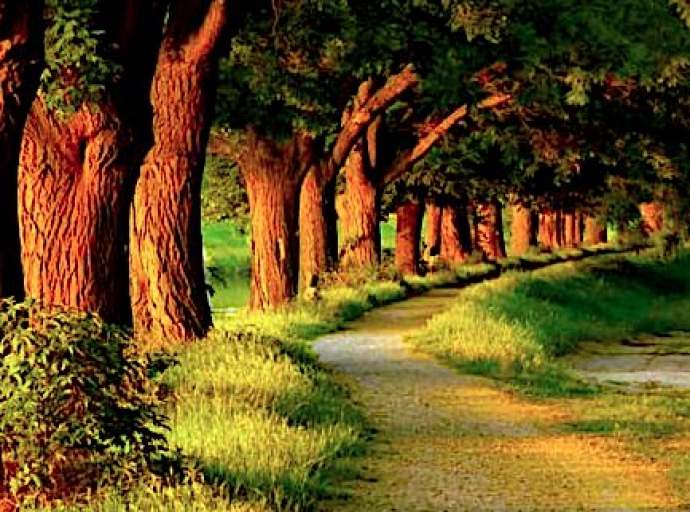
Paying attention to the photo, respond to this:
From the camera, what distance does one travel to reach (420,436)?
543 inches

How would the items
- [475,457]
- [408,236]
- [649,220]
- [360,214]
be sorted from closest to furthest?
[475,457]
[360,214]
[408,236]
[649,220]

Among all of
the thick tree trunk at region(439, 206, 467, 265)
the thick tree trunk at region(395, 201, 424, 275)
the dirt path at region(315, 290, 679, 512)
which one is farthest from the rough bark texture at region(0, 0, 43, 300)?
the thick tree trunk at region(439, 206, 467, 265)

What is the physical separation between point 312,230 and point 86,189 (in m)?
18.8

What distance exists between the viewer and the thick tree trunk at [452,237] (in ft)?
184

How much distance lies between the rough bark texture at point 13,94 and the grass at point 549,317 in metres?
9.27

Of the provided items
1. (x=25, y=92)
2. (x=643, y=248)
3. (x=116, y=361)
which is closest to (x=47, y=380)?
(x=116, y=361)

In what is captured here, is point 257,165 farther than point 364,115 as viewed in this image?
No

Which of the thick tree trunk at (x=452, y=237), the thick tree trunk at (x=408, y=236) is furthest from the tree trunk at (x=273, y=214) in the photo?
the thick tree trunk at (x=452, y=237)

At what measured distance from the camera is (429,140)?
38281mm

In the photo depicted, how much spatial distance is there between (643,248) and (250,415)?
2226 inches

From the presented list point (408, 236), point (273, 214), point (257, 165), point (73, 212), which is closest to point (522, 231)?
point (408, 236)

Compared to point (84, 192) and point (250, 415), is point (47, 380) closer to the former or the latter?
point (250, 415)

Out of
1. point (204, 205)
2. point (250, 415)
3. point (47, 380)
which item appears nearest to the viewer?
point (47, 380)

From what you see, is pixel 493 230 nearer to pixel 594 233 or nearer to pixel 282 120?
pixel 594 233
